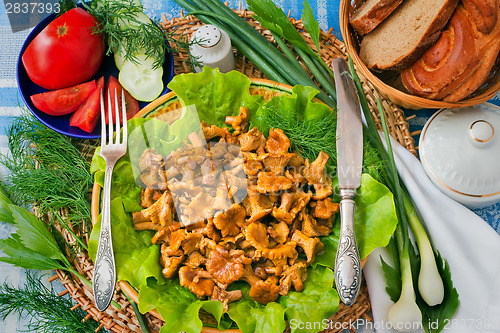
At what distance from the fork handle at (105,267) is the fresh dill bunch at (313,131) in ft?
2.77

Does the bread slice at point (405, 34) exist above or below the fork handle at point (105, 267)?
above

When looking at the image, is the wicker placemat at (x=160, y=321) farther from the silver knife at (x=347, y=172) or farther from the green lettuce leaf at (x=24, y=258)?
the silver knife at (x=347, y=172)

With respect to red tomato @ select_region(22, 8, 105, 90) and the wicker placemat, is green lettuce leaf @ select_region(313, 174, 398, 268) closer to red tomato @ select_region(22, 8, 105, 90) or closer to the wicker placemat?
the wicker placemat

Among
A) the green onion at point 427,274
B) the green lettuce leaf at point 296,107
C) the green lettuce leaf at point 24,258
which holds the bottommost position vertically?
the green lettuce leaf at point 24,258

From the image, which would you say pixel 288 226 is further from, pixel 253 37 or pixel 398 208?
pixel 253 37

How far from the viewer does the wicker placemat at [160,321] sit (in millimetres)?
1925

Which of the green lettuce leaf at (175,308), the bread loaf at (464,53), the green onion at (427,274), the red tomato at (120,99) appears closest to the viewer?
the green lettuce leaf at (175,308)

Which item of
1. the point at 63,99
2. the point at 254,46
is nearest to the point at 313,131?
the point at 254,46

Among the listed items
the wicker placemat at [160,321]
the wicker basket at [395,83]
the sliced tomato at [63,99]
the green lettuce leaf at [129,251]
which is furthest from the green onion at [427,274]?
the sliced tomato at [63,99]

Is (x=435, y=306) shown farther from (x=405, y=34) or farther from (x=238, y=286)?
(x=405, y=34)

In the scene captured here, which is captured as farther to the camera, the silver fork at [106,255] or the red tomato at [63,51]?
the red tomato at [63,51]

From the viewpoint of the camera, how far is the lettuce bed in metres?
1.63

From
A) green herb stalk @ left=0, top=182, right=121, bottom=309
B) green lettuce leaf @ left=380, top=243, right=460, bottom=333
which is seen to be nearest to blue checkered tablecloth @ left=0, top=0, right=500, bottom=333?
green herb stalk @ left=0, top=182, right=121, bottom=309

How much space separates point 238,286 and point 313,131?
0.80 m
